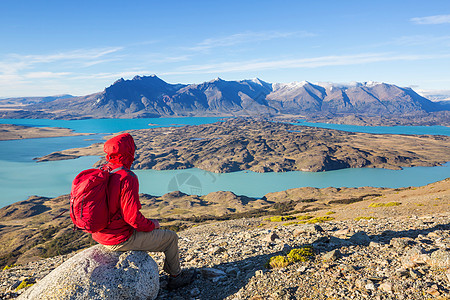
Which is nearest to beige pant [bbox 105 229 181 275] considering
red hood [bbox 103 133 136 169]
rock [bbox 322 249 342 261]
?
red hood [bbox 103 133 136 169]

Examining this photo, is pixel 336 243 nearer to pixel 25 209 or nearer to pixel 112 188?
pixel 112 188

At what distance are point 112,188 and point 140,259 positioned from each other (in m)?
2.30

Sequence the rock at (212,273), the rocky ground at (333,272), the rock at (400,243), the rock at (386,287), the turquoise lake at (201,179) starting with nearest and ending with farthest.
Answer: the rock at (386,287), the rocky ground at (333,272), the rock at (212,273), the rock at (400,243), the turquoise lake at (201,179)

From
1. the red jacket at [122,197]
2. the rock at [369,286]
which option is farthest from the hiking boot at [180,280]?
the rock at [369,286]

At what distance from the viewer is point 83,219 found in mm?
5398

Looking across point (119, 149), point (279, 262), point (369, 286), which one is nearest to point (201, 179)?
point (279, 262)

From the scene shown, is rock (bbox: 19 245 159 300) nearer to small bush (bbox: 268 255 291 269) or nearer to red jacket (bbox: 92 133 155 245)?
red jacket (bbox: 92 133 155 245)

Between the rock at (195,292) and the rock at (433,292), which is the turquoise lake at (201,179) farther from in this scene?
the rock at (433,292)

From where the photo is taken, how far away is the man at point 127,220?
18.7 feet

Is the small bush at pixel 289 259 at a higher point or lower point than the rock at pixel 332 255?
lower

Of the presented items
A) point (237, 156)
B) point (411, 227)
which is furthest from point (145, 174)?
point (411, 227)

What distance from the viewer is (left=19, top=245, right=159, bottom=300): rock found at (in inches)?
235

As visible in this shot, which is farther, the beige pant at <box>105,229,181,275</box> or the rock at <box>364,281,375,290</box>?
the beige pant at <box>105,229,181,275</box>

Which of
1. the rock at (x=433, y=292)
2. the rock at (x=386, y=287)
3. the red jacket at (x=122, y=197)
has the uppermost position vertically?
the red jacket at (x=122, y=197)
